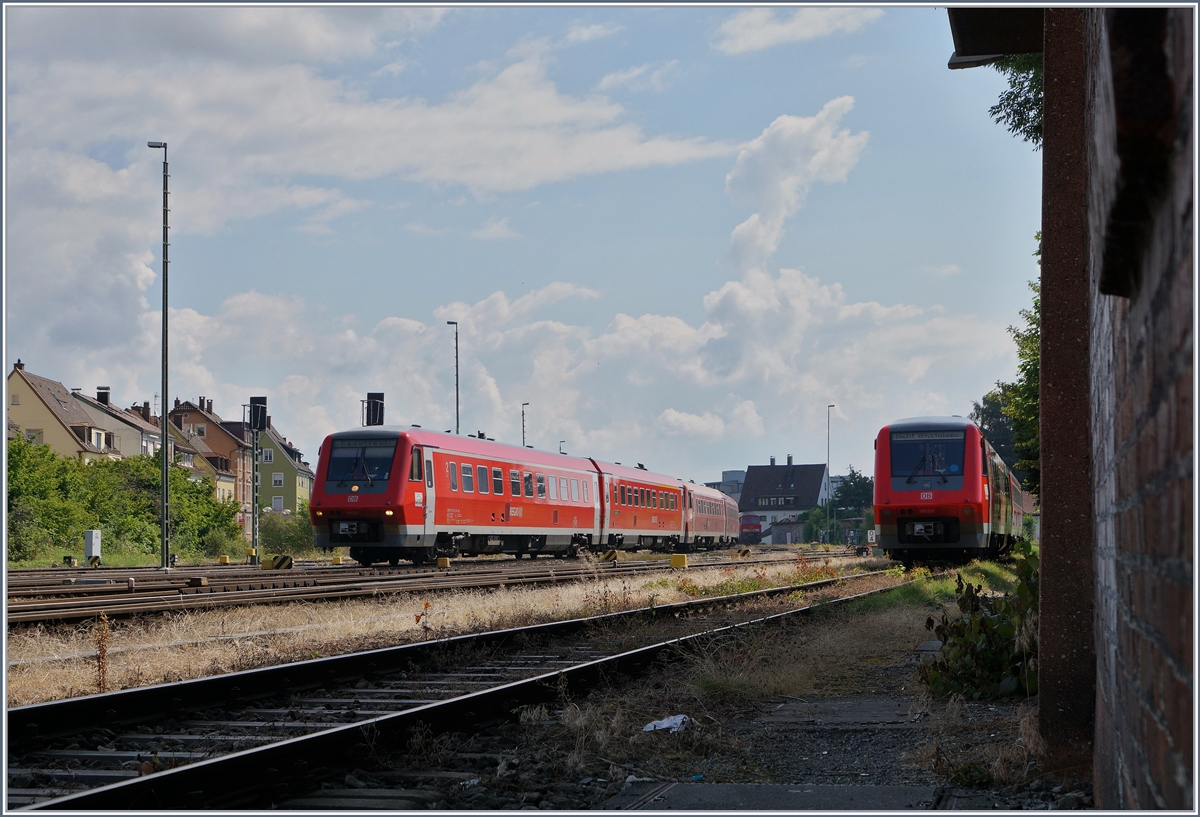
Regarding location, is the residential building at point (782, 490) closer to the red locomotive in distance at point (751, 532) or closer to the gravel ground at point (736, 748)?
the red locomotive in distance at point (751, 532)

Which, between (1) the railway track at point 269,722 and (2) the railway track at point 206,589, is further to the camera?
(2) the railway track at point 206,589

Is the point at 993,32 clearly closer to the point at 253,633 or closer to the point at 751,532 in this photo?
the point at 253,633

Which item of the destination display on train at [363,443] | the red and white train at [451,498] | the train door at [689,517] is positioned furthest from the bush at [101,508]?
the train door at [689,517]

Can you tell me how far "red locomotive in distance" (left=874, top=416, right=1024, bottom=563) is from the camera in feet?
72.7

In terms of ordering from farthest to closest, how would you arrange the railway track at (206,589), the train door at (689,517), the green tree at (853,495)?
the green tree at (853,495) → the train door at (689,517) → the railway track at (206,589)

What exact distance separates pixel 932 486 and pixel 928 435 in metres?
1.00

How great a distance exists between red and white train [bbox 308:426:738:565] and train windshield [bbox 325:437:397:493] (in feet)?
0.07

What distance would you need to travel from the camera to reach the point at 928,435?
22438mm

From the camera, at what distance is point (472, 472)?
26922mm

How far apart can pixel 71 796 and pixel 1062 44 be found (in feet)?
17.8

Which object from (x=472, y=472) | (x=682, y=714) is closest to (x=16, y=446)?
(x=472, y=472)

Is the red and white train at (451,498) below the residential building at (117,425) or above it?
below

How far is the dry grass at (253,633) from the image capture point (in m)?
8.80

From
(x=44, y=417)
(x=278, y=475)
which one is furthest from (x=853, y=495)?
(x=44, y=417)
